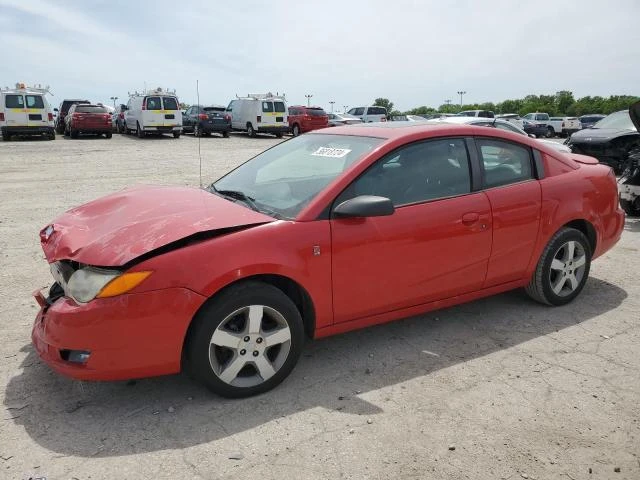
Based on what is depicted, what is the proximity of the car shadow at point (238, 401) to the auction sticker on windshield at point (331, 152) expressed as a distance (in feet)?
4.31

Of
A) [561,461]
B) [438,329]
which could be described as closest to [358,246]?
[438,329]

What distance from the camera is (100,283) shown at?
8.82ft

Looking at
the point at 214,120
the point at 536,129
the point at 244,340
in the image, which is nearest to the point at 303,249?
the point at 244,340

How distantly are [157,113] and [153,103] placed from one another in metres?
0.52

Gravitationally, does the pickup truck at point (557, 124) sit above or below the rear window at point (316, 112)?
below

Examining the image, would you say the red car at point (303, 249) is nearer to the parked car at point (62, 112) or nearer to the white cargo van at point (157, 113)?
the white cargo van at point (157, 113)

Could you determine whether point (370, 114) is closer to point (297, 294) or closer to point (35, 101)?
point (35, 101)

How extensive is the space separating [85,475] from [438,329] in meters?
2.56

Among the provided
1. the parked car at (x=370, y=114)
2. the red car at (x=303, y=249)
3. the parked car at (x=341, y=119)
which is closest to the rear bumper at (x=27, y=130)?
the parked car at (x=341, y=119)

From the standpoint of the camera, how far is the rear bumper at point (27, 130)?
22.2 metres

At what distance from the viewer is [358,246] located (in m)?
3.22

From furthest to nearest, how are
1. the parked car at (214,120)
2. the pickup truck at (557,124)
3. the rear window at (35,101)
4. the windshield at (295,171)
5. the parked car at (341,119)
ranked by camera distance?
1. the pickup truck at (557,124)
2. the parked car at (341,119)
3. the parked car at (214,120)
4. the rear window at (35,101)
5. the windshield at (295,171)

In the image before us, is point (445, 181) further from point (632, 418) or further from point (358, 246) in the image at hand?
point (632, 418)

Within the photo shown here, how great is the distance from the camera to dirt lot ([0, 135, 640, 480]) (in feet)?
8.16
